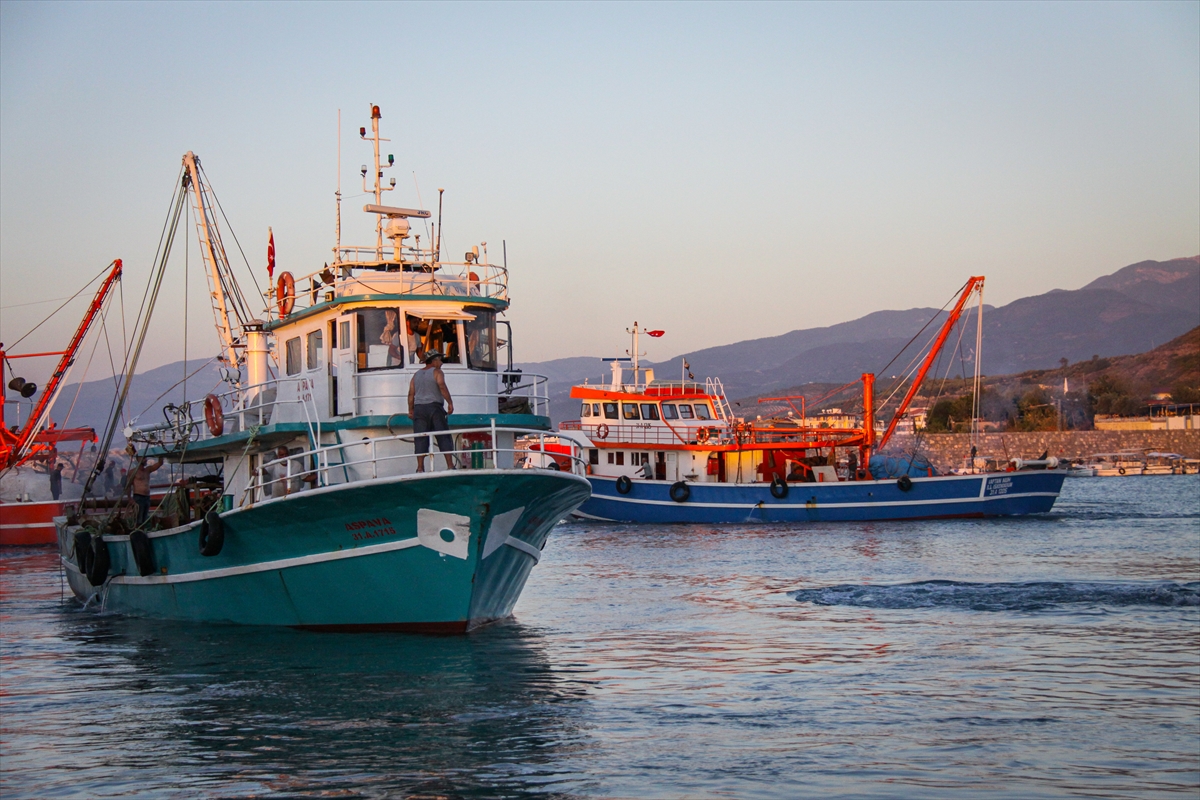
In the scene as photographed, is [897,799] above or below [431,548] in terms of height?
below

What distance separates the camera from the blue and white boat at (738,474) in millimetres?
44094

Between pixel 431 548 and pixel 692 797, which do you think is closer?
pixel 692 797

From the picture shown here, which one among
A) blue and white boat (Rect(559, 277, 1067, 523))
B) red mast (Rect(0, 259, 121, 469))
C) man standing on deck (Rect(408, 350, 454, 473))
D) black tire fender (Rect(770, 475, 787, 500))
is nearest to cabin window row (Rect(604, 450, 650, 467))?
blue and white boat (Rect(559, 277, 1067, 523))

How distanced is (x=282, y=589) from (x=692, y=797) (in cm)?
897

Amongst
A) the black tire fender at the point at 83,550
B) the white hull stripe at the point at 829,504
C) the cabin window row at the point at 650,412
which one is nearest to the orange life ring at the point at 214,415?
the black tire fender at the point at 83,550

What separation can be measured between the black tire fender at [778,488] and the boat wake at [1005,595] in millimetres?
18570

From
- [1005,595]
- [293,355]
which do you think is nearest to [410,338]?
[293,355]

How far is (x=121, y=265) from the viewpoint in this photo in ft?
150

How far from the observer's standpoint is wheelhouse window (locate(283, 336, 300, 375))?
19.9 m

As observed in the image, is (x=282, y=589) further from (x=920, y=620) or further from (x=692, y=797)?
(x=920, y=620)

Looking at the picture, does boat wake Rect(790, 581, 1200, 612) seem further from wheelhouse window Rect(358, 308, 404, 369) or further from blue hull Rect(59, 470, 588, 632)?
wheelhouse window Rect(358, 308, 404, 369)

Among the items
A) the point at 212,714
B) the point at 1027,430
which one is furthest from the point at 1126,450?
the point at 212,714

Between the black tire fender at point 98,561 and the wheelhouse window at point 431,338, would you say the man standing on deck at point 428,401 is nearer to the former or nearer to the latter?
the wheelhouse window at point 431,338

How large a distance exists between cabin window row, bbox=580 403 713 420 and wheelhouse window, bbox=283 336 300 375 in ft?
89.3
